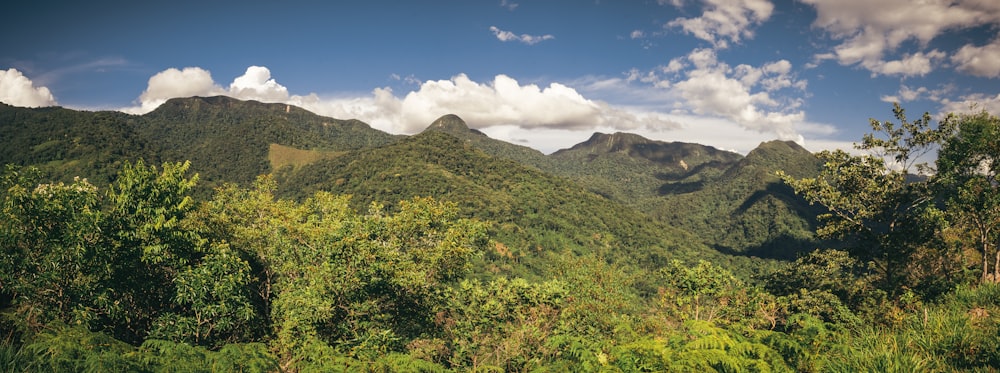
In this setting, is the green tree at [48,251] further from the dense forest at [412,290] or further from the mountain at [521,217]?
the mountain at [521,217]

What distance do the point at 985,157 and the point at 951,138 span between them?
1.46 metres

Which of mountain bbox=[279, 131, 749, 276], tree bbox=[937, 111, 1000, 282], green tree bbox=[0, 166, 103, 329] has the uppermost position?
tree bbox=[937, 111, 1000, 282]

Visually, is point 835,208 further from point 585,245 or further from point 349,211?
point 585,245

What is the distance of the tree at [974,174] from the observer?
18.2 metres

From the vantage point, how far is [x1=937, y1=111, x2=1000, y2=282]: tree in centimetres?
1822

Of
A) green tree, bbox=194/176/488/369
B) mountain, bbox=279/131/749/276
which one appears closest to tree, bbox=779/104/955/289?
green tree, bbox=194/176/488/369

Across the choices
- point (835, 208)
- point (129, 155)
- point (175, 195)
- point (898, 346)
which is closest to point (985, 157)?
point (835, 208)

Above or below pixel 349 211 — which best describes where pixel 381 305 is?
below

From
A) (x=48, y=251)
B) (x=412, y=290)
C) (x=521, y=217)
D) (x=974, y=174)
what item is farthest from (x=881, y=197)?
(x=521, y=217)

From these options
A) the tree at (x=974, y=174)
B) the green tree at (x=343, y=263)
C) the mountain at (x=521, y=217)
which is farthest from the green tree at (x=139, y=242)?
the mountain at (x=521, y=217)

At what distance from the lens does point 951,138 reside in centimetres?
1984

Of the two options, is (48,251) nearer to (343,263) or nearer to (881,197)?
(343,263)

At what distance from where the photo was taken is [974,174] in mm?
19312

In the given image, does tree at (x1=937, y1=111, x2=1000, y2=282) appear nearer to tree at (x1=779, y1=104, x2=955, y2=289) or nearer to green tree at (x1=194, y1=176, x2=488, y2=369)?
tree at (x1=779, y1=104, x2=955, y2=289)
